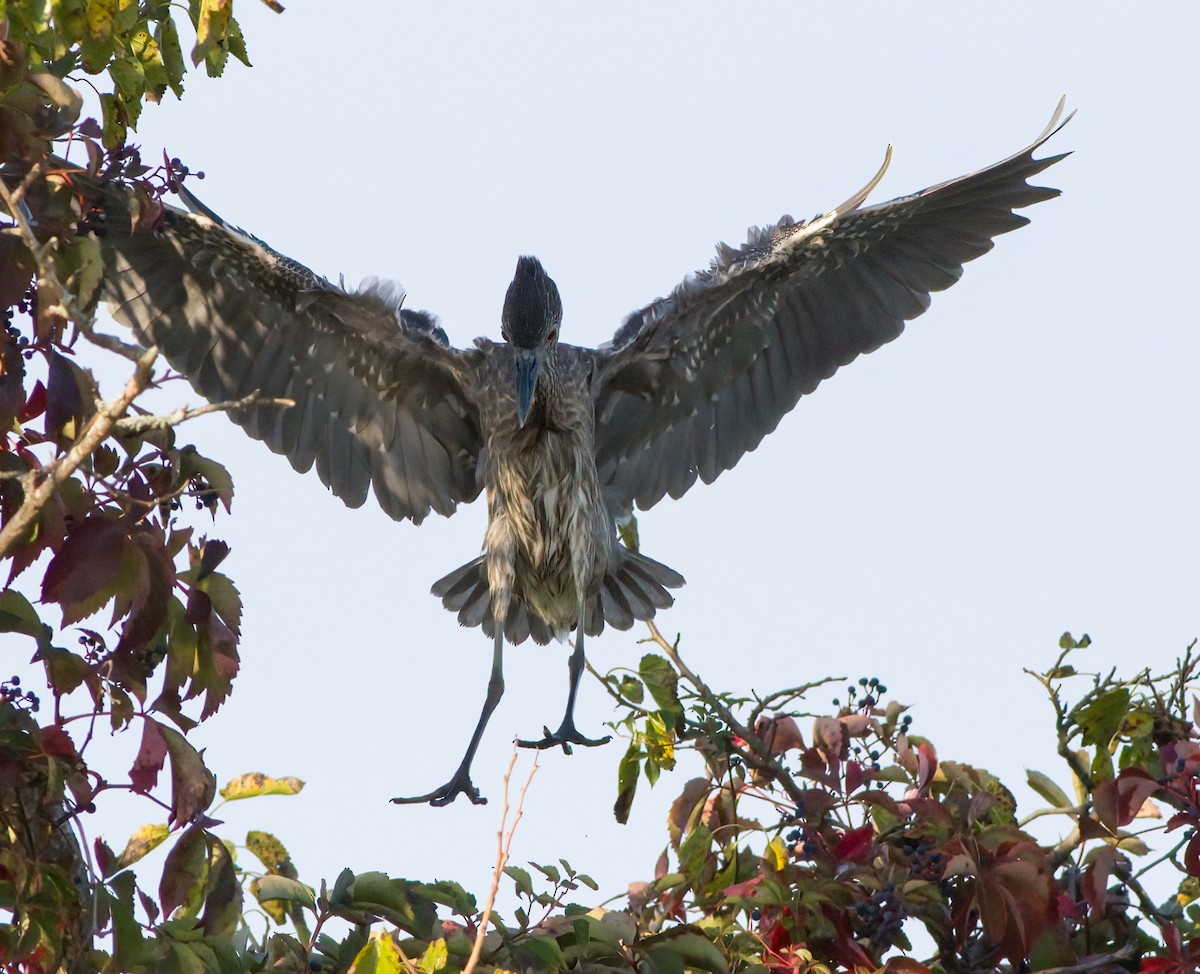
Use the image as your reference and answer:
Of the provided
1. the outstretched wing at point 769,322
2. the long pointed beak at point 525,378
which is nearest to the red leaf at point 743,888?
the long pointed beak at point 525,378

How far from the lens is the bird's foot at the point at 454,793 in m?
5.17

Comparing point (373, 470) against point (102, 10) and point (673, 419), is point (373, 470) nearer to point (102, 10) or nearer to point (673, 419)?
point (673, 419)

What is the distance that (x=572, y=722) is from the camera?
5480mm

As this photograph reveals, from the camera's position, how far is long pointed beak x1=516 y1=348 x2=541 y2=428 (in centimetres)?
536

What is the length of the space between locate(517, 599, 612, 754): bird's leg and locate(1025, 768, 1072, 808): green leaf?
1.80m

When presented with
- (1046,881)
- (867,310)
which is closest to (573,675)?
(867,310)

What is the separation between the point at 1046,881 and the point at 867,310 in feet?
10.1

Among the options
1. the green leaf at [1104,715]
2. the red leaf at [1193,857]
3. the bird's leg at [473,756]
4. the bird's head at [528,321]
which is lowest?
the red leaf at [1193,857]

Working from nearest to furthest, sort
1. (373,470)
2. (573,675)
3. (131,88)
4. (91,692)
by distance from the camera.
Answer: (91,692) → (131,88) → (573,675) → (373,470)

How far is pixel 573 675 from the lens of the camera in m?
5.70

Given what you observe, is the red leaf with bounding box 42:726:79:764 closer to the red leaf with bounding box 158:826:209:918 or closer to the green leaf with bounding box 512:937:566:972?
the red leaf with bounding box 158:826:209:918

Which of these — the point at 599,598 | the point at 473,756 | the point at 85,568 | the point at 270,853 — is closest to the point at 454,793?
the point at 473,756

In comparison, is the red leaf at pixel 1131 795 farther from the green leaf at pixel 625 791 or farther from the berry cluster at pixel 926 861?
the green leaf at pixel 625 791

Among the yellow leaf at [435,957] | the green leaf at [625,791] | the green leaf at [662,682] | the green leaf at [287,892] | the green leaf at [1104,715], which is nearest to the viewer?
the yellow leaf at [435,957]
